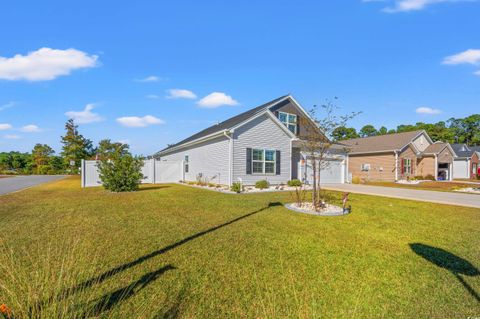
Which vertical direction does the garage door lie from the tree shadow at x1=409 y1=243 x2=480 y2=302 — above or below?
above

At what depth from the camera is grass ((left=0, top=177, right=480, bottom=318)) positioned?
2326 millimetres

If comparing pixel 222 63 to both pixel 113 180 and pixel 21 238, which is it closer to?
pixel 113 180

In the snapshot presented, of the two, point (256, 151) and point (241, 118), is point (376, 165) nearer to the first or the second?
point (256, 151)

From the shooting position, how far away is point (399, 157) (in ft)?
69.8

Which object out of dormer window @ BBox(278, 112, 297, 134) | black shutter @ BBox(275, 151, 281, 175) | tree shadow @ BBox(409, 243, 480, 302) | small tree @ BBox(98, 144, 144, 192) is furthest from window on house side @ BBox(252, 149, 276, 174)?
tree shadow @ BBox(409, 243, 480, 302)

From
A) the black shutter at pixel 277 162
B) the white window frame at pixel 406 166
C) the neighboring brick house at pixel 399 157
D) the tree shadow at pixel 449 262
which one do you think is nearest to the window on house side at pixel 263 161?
the black shutter at pixel 277 162

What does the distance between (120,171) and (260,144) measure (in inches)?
318

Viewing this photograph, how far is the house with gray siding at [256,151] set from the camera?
42.9 feet

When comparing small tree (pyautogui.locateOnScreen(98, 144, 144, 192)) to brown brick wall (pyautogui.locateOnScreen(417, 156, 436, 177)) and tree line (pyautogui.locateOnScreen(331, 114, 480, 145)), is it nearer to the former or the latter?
brown brick wall (pyautogui.locateOnScreen(417, 156, 436, 177))

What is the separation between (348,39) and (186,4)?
9.36 meters

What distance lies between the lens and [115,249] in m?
3.91

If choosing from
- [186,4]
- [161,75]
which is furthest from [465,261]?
[161,75]

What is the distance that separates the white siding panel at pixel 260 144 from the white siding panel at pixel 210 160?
659mm

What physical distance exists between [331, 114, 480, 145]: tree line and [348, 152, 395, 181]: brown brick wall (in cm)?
2942
